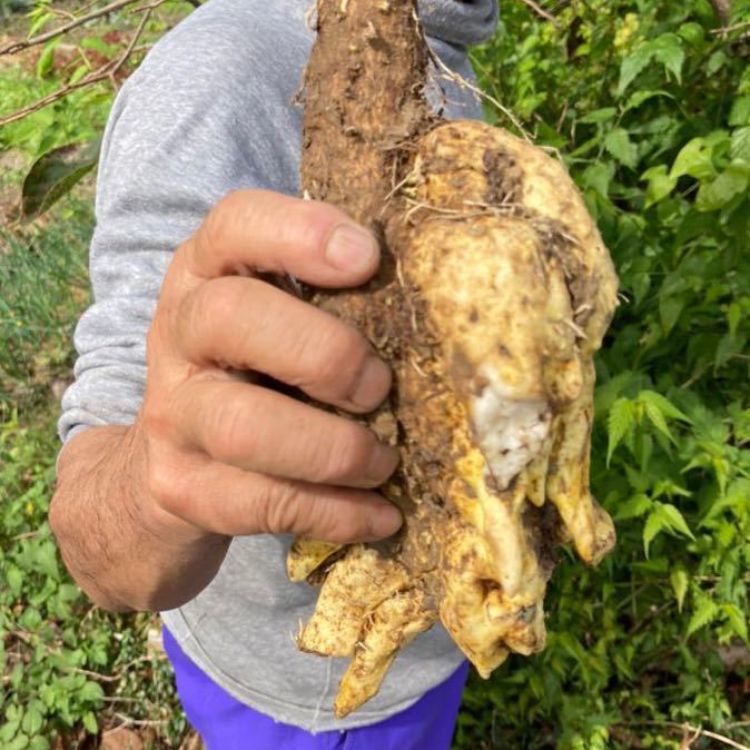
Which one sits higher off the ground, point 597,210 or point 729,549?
point 597,210

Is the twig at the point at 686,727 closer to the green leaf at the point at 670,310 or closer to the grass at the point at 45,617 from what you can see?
the green leaf at the point at 670,310

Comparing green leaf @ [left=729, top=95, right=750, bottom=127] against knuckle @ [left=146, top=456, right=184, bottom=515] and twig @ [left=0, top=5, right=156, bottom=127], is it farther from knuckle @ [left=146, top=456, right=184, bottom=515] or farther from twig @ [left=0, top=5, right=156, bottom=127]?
knuckle @ [left=146, top=456, right=184, bottom=515]

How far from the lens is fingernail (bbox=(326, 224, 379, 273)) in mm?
683

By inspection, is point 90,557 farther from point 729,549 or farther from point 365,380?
point 729,549

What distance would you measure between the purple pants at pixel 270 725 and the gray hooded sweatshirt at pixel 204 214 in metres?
0.04

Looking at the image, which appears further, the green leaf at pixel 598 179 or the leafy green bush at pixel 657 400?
the green leaf at pixel 598 179

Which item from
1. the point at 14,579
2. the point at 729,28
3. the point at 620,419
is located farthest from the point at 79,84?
the point at 14,579

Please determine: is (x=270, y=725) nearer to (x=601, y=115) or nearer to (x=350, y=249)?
(x=350, y=249)

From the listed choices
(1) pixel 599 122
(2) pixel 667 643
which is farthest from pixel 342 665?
(1) pixel 599 122

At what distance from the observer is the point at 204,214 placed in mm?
1187

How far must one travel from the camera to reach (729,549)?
175cm

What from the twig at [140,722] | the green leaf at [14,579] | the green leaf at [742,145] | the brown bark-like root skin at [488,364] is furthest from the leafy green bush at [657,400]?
the green leaf at [14,579]

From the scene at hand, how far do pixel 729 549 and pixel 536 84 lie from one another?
1.47 meters

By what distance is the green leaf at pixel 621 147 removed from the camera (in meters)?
2.01
